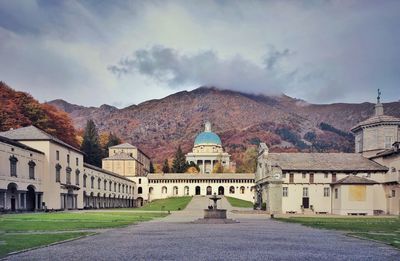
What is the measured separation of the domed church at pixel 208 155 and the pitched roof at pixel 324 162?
85081mm

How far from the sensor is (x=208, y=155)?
155m

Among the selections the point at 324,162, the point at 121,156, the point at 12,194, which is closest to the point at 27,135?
the point at 12,194

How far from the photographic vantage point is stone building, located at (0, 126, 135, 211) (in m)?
51.1

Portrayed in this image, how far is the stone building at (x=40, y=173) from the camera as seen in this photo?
5110cm

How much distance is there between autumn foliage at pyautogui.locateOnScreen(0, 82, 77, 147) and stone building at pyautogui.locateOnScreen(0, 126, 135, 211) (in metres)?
17.0

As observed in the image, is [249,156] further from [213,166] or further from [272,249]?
[272,249]

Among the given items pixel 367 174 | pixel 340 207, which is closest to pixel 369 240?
pixel 340 207

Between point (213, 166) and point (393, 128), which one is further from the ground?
point (393, 128)

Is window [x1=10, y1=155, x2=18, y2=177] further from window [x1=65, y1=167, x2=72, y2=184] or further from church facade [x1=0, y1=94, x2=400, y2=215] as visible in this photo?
window [x1=65, y1=167, x2=72, y2=184]

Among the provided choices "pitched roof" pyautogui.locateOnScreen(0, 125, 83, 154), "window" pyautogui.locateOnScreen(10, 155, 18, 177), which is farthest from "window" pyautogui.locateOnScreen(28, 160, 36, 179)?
"pitched roof" pyautogui.locateOnScreen(0, 125, 83, 154)

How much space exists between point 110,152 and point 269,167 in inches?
2664

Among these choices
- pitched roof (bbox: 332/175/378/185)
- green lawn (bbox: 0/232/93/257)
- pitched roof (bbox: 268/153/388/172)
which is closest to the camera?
green lawn (bbox: 0/232/93/257)

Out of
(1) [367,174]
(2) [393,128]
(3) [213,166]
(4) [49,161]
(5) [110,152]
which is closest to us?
(4) [49,161]

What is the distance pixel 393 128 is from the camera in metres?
70.1
